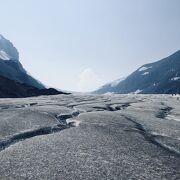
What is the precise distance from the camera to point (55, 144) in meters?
5.42

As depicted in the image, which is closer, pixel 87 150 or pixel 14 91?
pixel 87 150

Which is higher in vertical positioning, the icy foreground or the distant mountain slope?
the distant mountain slope

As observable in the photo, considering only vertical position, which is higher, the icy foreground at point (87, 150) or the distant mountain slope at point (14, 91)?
the distant mountain slope at point (14, 91)

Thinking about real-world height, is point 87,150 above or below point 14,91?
below

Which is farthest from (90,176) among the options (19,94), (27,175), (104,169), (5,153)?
(19,94)

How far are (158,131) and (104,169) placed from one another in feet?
11.3

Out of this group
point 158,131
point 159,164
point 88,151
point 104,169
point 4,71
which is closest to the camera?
point 104,169

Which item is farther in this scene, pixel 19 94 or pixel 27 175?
pixel 19 94

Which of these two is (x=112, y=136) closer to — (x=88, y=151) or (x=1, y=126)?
(x=88, y=151)

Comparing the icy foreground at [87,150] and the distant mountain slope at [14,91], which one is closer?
the icy foreground at [87,150]

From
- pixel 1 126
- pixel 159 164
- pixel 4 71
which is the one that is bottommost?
pixel 159 164

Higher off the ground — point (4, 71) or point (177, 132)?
point (4, 71)

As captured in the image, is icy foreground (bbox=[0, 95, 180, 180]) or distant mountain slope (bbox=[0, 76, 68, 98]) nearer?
icy foreground (bbox=[0, 95, 180, 180])

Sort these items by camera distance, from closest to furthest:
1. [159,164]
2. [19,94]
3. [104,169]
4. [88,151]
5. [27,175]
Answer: [27,175] → [104,169] → [159,164] → [88,151] → [19,94]
